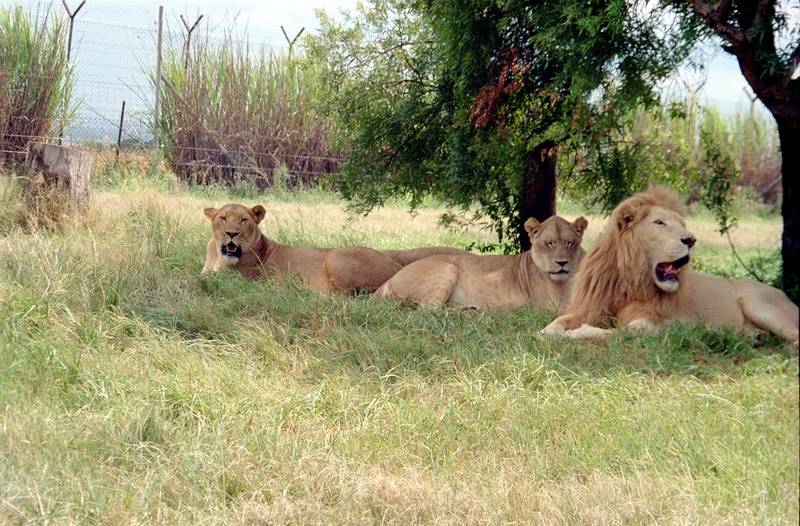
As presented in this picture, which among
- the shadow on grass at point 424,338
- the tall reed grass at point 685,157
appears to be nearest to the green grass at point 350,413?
the shadow on grass at point 424,338

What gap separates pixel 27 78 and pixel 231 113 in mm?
3733

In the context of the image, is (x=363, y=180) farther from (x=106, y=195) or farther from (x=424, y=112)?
(x=106, y=195)

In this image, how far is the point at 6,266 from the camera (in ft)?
20.7

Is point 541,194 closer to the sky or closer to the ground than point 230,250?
closer to the sky

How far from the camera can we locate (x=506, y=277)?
22.4 feet

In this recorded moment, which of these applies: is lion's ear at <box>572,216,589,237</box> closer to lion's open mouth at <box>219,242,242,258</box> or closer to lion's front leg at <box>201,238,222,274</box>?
lion's open mouth at <box>219,242,242,258</box>

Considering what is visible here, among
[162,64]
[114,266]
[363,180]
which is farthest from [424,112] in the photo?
[162,64]

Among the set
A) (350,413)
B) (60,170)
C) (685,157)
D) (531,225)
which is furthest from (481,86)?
(60,170)

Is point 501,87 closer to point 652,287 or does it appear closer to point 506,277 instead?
point 506,277

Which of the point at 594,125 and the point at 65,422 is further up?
the point at 594,125

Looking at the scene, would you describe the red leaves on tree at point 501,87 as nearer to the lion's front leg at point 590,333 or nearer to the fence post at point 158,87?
the lion's front leg at point 590,333

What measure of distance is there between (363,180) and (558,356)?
4275 millimetres

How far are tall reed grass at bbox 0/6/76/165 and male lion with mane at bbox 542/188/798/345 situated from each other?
10.0 meters

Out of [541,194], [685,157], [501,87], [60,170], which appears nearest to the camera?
[501,87]
